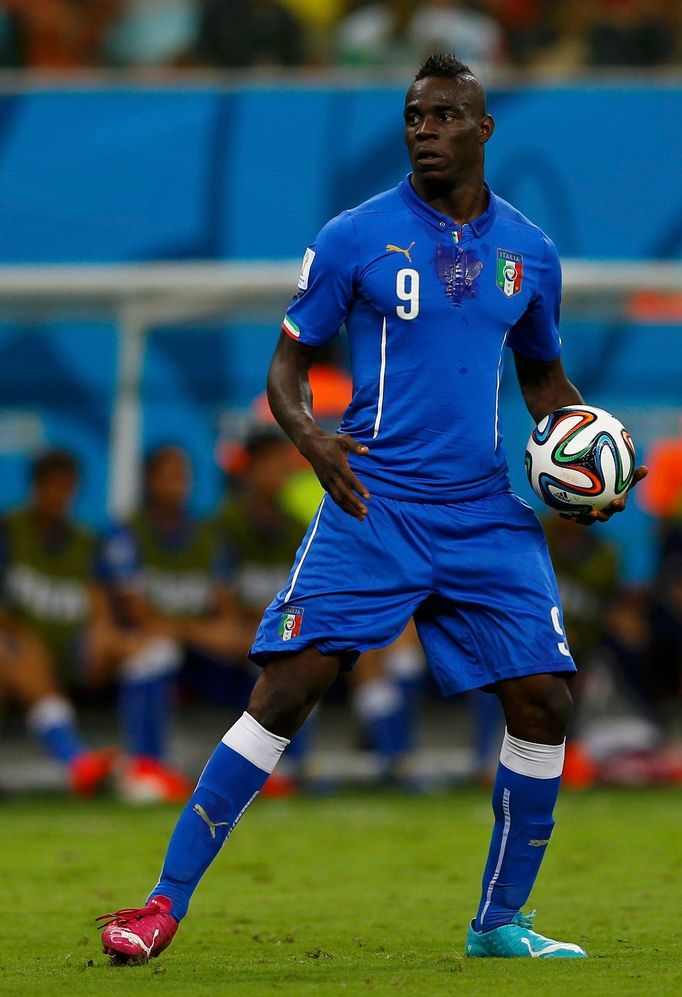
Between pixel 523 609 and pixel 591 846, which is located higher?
pixel 523 609

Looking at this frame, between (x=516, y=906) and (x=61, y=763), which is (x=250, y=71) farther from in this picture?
(x=516, y=906)

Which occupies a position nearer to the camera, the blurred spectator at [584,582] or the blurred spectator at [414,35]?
the blurred spectator at [584,582]

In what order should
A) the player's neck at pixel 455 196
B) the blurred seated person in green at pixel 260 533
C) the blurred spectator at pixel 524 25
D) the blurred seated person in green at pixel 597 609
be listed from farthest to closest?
the blurred spectator at pixel 524 25 < the blurred seated person in green at pixel 597 609 < the blurred seated person in green at pixel 260 533 < the player's neck at pixel 455 196

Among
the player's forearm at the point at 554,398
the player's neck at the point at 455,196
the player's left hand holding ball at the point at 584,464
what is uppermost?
the player's neck at the point at 455,196

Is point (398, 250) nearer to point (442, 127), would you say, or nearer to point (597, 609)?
point (442, 127)

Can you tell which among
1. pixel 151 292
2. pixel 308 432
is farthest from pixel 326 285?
pixel 151 292

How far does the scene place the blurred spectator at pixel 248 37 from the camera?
467 inches

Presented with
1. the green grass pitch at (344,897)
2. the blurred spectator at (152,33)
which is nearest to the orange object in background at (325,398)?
the green grass pitch at (344,897)

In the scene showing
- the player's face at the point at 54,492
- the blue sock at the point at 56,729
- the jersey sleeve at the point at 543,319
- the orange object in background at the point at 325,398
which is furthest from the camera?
the orange object in background at the point at 325,398

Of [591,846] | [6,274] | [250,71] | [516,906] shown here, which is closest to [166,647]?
[6,274]

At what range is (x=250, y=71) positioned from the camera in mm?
11719

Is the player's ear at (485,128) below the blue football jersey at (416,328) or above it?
above

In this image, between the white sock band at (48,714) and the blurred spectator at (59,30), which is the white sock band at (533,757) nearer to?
the white sock band at (48,714)

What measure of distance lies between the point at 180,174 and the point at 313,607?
6252mm
